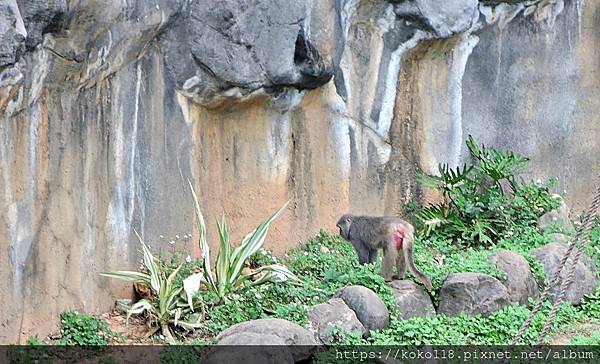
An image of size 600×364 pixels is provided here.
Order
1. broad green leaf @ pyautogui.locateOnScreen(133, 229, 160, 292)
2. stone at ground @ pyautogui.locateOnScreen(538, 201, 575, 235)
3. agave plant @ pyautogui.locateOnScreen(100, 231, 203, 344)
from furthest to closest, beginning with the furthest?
stone at ground @ pyautogui.locateOnScreen(538, 201, 575, 235), broad green leaf @ pyautogui.locateOnScreen(133, 229, 160, 292), agave plant @ pyautogui.locateOnScreen(100, 231, 203, 344)

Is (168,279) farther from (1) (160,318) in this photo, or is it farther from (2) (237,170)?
(2) (237,170)

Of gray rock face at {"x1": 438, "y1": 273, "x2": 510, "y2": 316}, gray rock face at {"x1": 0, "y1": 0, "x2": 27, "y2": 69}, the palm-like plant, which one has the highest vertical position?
gray rock face at {"x1": 0, "y1": 0, "x2": 27, "y2": 69}

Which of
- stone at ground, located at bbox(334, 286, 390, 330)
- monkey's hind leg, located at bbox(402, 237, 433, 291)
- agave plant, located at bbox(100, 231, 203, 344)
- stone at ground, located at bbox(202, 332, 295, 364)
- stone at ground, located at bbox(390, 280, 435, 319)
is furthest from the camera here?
monkey's hind leg, located at bbox(402, 237, 433, 291)

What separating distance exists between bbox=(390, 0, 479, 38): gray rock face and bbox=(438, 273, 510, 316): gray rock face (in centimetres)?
362

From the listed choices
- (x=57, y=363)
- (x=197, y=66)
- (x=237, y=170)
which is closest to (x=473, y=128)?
(x=237, y=170)

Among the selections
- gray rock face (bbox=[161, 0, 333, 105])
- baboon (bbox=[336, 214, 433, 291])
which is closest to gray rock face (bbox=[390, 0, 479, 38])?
gray rock face (bbox=[161, 0, 333, 105])

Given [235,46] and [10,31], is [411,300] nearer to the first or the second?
[235,46]

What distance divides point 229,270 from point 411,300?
1.68 metres

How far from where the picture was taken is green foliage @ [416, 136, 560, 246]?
12.8 m

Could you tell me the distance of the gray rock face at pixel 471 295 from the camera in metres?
10.2

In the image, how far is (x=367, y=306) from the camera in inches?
380

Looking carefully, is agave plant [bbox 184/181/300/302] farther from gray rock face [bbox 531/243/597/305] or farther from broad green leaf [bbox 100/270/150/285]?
gray rock face [bbox 531/243/597/305]

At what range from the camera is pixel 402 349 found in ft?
30.6

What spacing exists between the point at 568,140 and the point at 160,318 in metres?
6.55
